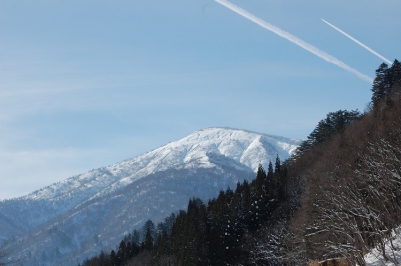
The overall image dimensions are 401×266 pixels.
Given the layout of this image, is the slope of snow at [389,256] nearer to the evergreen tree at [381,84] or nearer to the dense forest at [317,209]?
the dense forest at [317,209]

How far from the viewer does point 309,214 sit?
44.8 m

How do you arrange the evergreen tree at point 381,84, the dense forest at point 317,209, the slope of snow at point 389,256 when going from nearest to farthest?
the slope of snow at point 389,256 < the dense forest at point 317,209 < the evergreen tree at point 381,84

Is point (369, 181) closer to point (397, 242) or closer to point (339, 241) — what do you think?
point (339, 241)

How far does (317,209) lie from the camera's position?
4197cm

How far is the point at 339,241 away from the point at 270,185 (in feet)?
98.4

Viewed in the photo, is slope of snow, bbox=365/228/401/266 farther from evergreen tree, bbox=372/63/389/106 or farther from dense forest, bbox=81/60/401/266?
evergreen tree, bbox=372/63/389/106

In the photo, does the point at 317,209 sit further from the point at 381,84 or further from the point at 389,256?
the point at 381,84

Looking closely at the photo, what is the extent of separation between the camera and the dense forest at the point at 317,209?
3150cm

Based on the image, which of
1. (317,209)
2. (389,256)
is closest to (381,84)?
(317,209)

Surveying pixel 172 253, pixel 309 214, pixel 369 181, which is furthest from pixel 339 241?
pixel 172 253

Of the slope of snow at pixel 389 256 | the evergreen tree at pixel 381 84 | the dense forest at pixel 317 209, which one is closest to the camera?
the slope of snow at pixel 389 256

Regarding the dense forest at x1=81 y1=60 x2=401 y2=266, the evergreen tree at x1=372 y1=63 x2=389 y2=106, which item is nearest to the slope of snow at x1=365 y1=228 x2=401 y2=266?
the dense forest at x1=81 y1=60 x2=401 y2=266

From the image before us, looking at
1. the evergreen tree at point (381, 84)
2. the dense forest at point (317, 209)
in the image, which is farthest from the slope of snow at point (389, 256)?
the evergreen tree at point (381, 84)

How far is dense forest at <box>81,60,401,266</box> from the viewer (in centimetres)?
3150
